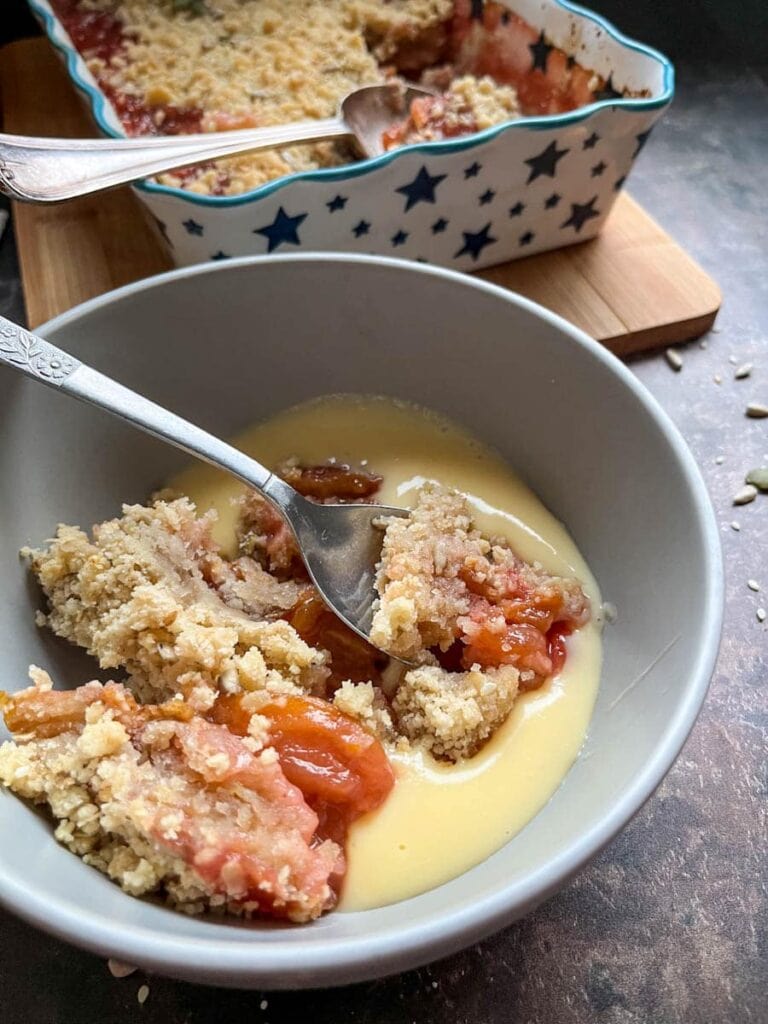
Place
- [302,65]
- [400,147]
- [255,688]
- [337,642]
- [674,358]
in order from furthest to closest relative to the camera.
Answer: [302,65]
[674,358]
[400,147]
[337,642]
[255,688]

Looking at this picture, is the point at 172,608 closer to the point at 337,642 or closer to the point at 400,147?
the point at 337,642

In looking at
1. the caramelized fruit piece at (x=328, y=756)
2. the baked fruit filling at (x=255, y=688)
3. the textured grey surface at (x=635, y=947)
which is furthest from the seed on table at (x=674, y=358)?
the caramelized fruit piece at (x=328, y=756)

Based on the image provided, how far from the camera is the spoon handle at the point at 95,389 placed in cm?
80

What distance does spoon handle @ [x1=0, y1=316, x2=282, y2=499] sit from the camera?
797mm

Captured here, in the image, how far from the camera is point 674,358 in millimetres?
1221

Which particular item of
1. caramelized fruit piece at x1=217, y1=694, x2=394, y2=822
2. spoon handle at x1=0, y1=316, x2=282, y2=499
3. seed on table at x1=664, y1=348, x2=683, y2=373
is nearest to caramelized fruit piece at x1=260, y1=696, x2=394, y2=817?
caramelized fruit piece at x1=217, y1=694, x2=394, y2=822

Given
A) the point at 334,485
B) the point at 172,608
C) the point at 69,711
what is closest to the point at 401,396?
the point at 334,485

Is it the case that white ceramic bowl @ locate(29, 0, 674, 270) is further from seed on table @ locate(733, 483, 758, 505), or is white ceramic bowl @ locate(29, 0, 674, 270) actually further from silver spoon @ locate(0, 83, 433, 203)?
seed on table @ locate(733, 483, 758, 505)

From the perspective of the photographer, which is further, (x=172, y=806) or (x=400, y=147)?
(x=400, y=147)

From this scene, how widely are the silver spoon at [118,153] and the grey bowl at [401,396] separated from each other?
21cm

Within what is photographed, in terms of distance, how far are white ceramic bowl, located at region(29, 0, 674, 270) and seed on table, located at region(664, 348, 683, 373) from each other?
218 mm

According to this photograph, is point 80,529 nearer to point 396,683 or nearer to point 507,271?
point 396,683

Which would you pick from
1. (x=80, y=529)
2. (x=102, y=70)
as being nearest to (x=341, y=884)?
(x=80, y=529)

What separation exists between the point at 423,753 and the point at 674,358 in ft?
2.37
